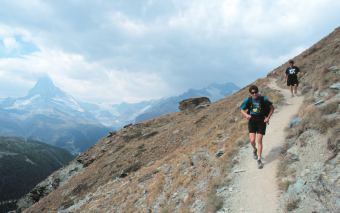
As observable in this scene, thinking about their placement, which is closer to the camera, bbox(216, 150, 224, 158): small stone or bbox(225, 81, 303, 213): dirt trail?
bbox(225, 81, 303, 213): dirt trail

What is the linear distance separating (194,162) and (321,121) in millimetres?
7656

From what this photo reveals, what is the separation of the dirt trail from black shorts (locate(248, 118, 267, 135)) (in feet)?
5.28

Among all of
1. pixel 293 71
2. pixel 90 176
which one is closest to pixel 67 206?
pixel 90 176

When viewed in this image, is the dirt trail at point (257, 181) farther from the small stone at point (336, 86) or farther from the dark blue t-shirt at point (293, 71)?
the dark blue t-shirt at point (293, 71)

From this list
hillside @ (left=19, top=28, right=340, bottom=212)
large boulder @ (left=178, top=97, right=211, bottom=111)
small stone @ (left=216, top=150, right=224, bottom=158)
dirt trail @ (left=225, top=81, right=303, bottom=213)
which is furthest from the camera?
large boulder @ (left=178, top=97, right=211, bottom=111)

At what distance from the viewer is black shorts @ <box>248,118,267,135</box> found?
50.3ft

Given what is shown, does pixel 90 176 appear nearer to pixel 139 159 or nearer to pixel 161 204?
pixel 139 159

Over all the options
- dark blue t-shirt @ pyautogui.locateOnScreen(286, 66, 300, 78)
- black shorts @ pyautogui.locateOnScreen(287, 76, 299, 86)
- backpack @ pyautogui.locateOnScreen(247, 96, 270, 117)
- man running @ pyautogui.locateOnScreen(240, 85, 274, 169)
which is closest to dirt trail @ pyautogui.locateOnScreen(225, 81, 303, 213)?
man running @ pyautogui.locateOnScreen(240, 85, 274, 169)

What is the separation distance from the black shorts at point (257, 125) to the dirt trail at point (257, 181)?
161cm

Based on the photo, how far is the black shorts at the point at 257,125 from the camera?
15320 mm

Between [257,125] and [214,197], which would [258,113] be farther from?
[214,197]

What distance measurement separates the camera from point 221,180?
15617 millimetres

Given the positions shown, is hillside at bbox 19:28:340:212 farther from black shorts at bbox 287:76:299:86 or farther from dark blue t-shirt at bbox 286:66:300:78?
dark blue t-shirt at bbox 286:66:300:78

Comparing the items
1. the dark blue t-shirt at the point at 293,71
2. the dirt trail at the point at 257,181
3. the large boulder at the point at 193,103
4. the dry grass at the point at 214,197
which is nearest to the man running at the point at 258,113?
the dirt trail at the point at 257,181
